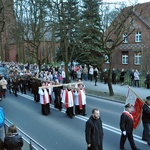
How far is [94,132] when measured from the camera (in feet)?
22.0

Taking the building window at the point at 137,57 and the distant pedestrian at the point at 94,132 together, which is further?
the building window at the point at 137,57

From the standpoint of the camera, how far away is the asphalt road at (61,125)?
891 cm

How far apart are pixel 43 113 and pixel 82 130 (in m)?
3.65

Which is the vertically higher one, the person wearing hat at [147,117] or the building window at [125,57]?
the building window at [125,57]

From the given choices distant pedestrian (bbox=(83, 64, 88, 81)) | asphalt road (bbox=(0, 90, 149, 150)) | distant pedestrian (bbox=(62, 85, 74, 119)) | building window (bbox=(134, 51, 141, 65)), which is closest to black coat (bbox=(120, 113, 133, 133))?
asphalt road (bbox=(0, 90, 149, 150))

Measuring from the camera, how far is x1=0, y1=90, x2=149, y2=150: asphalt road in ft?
29.2

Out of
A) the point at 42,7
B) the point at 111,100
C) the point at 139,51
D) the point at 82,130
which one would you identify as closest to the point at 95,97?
the point at 111,100

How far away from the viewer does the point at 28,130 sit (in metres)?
10.6

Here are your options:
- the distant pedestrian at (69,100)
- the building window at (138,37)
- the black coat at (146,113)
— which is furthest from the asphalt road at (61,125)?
the building window at (138,37)

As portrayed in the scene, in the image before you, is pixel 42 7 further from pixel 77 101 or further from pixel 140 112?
pixel 140 112

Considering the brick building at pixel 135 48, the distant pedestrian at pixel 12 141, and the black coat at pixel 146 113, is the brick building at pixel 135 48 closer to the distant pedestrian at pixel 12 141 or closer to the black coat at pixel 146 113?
the black coat at pixel 146 113

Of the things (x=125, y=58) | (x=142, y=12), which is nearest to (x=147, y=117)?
(x=142, y=12)

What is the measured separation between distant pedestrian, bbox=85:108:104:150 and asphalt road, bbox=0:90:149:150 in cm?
181

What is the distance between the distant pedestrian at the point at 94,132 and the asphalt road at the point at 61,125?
1.81 meters
